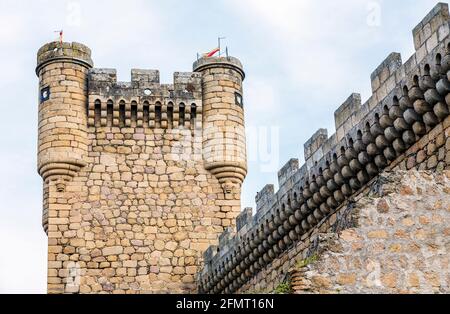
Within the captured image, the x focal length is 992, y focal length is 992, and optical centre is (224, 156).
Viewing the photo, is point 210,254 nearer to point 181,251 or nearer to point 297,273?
point 181,251

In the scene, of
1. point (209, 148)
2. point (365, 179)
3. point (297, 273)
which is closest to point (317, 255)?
point (297, 273)

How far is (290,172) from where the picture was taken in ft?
46.5

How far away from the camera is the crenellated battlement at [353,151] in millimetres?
9922

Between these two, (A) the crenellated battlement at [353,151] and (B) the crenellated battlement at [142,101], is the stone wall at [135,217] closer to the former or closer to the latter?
(B) the crenellated battlement at [142,101]

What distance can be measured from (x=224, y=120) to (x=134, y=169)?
1.96 metres

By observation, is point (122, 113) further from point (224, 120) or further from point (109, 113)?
point (224, 120)

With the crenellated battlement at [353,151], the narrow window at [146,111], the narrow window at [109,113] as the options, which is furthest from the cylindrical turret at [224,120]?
the crenellated battlement at [353,151]

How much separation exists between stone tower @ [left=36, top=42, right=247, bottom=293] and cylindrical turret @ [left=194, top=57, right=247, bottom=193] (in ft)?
0.06

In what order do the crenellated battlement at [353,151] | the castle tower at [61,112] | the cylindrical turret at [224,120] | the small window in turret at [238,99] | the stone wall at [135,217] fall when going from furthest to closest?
1. the small window in turret at [238,99]
2. the cylindrical turret at [224,120]
3. the castle tower at [61,112]
4. the stone wall at [135,217]
5. the crenellated battlement at [353,151]

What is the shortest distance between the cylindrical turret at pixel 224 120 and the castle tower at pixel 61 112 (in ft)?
7.52

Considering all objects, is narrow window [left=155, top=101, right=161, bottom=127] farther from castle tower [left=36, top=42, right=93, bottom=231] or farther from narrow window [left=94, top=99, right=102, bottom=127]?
castle tower [left=36, top=42, right=93, bottom=231]

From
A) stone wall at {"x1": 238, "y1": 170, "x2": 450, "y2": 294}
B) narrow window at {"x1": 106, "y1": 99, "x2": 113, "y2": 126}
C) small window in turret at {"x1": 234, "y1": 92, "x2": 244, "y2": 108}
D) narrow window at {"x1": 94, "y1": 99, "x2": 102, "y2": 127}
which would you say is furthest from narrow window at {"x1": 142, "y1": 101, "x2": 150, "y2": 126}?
stone wall at {"x1": 238, "y1": 170, "x2": 450, "y2": 294}

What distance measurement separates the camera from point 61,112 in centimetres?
1842
